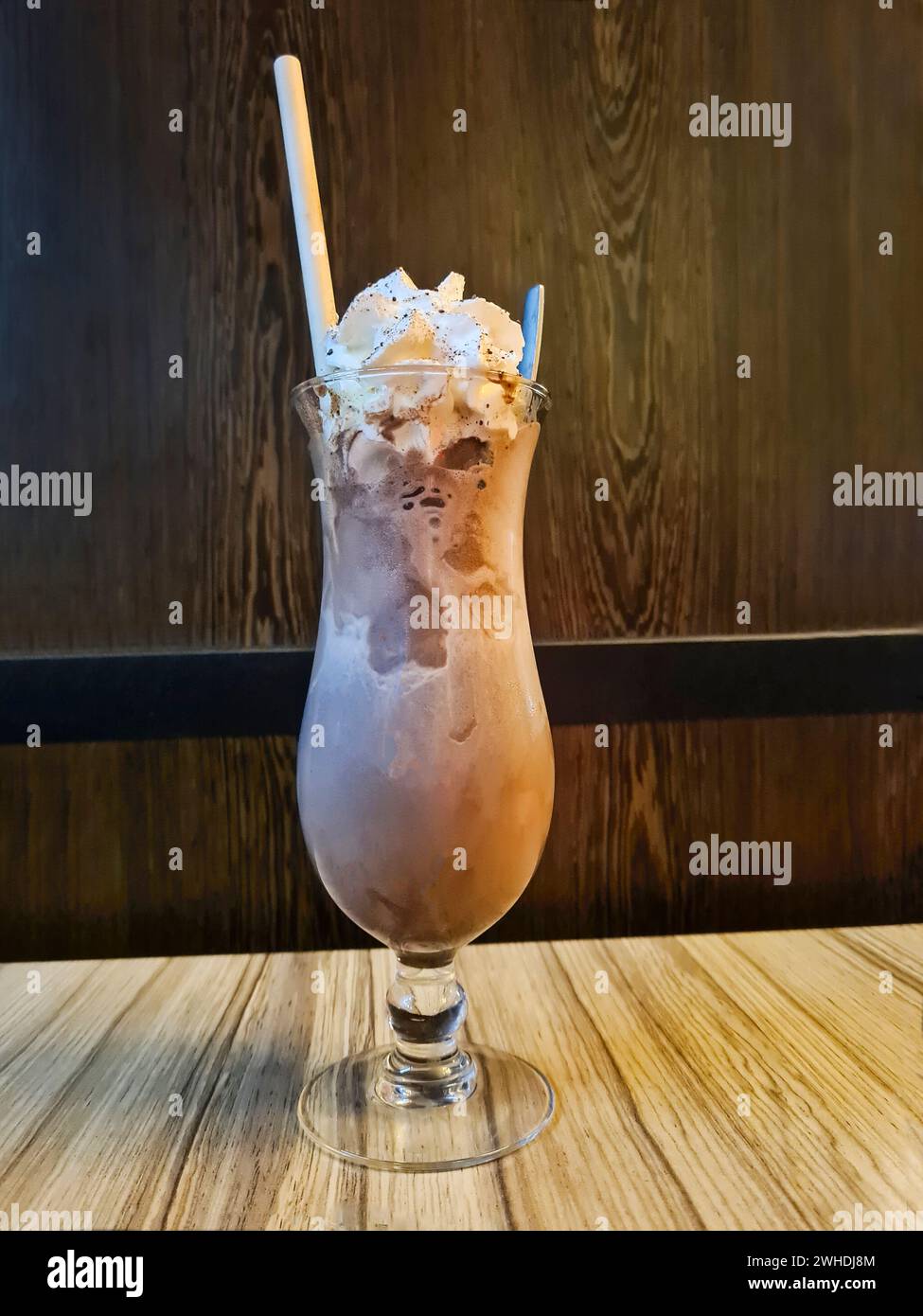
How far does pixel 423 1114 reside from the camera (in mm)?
705

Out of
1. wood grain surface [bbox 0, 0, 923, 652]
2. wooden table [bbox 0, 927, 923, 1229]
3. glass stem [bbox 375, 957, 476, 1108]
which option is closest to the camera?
wooden table [bbox 0, 927, 923, 1229]

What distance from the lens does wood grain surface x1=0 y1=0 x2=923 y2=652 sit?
3.60ft

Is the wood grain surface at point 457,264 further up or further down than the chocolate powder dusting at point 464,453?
further up

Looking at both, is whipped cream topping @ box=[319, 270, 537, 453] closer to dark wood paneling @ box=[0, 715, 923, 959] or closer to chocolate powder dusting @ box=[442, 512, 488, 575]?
chocolate powder dusting @ box=[442, 512, 488, 575]

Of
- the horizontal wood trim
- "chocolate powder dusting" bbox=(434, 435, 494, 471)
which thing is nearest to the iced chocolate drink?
"chocolate powder dusting" bbox=(434, 435, 494, 471)

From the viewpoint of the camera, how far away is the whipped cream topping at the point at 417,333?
69 centimetres

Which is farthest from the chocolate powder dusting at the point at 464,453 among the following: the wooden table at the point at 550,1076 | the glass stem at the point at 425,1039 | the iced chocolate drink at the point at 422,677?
the wooden table at the point at 550,1076

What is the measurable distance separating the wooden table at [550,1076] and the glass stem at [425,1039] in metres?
0.09

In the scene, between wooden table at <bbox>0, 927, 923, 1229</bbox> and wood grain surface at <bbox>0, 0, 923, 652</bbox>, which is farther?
wood grain surface at <bbox>0, 0, 923, 652</bbox>

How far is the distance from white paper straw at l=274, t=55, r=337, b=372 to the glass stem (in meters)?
0.57

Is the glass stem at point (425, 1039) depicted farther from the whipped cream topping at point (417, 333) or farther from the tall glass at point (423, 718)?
the whipped cream topping at point (417, 333)

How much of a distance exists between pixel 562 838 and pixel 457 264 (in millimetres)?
762

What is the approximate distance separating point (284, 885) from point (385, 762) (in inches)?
21.4

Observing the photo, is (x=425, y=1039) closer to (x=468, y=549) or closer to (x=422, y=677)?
(x=422, y=677)
